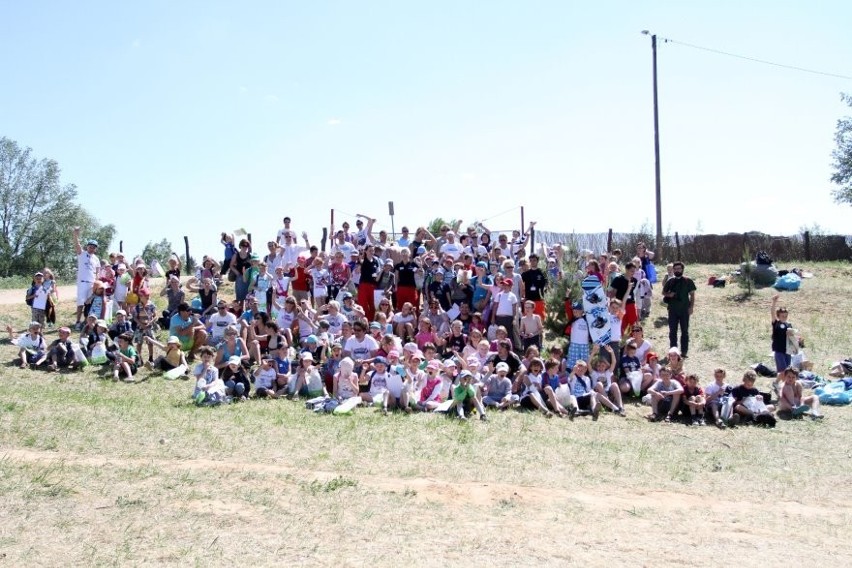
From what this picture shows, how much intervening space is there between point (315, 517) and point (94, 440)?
12.3ft

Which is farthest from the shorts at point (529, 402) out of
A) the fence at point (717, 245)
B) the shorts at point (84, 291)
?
the fence at point (717, 245)

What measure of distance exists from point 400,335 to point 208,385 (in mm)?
3497

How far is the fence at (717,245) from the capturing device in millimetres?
28219

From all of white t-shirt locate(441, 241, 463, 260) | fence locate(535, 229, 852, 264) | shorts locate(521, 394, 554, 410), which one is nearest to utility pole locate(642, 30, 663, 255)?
fence locate(535, 229, 852, 264)

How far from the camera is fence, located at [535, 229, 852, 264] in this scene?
28219 millimetres

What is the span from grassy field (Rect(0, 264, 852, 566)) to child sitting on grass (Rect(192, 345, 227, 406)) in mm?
315

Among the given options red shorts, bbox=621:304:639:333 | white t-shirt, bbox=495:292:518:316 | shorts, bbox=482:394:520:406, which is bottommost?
shorts, bbox=482:394:520:406

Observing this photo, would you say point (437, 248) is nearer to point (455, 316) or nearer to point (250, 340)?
point (455, 316)

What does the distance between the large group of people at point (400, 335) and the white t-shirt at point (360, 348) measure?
0.02 m

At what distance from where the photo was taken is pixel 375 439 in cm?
976

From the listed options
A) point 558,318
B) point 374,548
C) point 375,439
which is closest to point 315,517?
point 374,548

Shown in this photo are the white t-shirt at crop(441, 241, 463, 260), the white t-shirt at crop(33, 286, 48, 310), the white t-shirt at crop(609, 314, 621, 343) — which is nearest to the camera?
the white t-shirt at crop(609, 314, 621, 343)

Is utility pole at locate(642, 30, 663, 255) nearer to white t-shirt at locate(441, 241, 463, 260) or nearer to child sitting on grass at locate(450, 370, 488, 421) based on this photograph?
white t-shirt at locate(441, 241, 463, 260)

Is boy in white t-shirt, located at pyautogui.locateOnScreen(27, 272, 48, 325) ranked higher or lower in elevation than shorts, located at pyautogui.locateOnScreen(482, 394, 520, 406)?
higher
